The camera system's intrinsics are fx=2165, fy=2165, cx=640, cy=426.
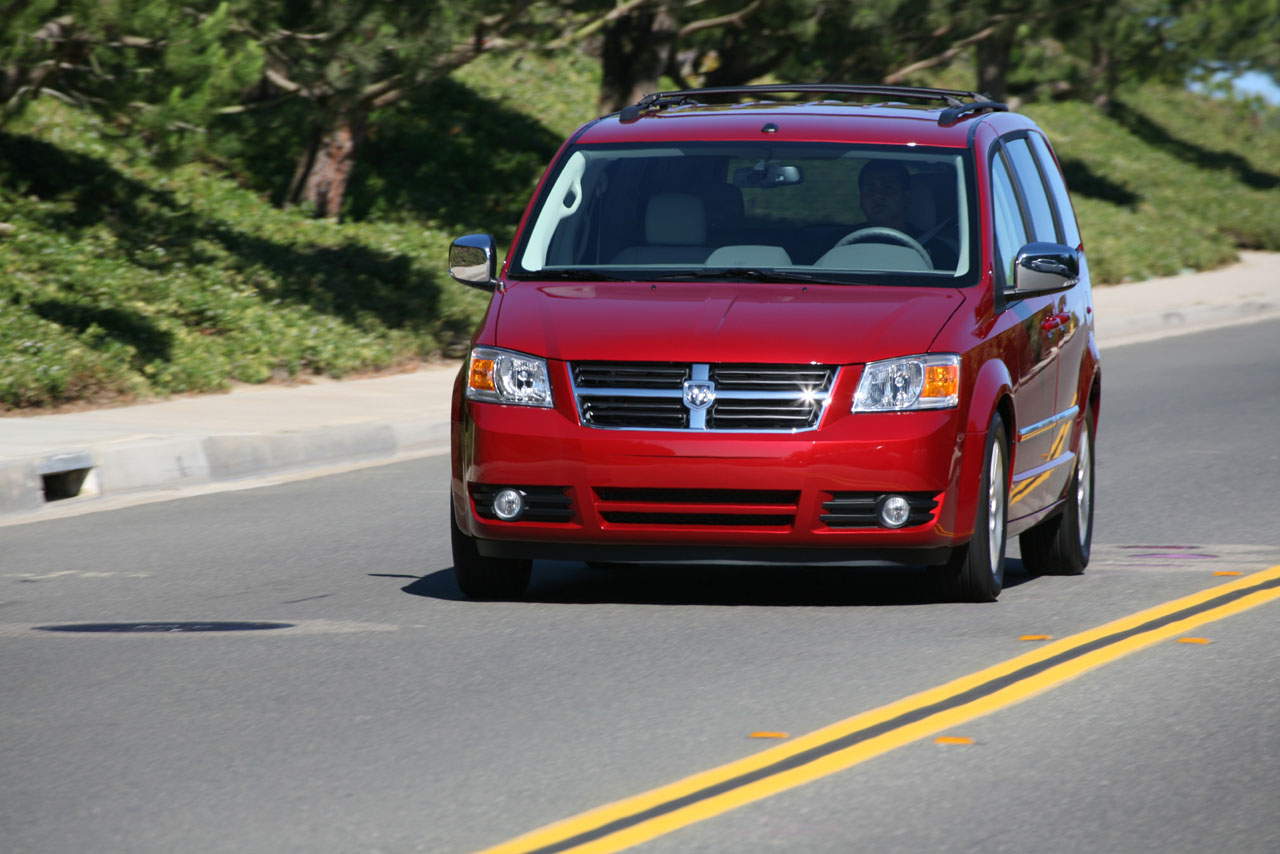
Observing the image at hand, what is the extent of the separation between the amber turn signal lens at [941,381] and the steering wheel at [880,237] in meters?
0.91

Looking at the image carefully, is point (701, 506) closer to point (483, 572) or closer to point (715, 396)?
point (715, 396)

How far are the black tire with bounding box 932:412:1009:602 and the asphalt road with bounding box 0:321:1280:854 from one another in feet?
0.34

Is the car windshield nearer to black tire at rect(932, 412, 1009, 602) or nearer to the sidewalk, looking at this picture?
black tire at rect(932, 412, 1009, 602)

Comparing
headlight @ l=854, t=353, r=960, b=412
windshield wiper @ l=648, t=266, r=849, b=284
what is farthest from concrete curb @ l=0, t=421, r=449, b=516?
headlight @ l=854, t=353, r=960, b=412

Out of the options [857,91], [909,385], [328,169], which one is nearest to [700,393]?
[909,385]

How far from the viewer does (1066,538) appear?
9141mm

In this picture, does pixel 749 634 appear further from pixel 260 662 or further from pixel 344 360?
pixel 344 360

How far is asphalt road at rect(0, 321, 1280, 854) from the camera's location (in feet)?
16.8

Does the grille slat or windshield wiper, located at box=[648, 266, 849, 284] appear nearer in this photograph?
the grille slat

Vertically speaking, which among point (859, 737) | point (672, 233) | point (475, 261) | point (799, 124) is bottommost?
point (859, 737)

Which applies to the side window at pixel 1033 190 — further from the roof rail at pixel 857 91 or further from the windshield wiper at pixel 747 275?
the windshield wiper at pixel 747 275

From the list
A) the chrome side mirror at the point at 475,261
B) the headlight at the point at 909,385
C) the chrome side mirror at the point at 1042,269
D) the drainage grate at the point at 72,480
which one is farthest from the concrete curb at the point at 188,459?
the chrome side mirror at the point at 1042,269

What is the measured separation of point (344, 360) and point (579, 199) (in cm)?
915

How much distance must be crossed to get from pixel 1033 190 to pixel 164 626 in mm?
4227
